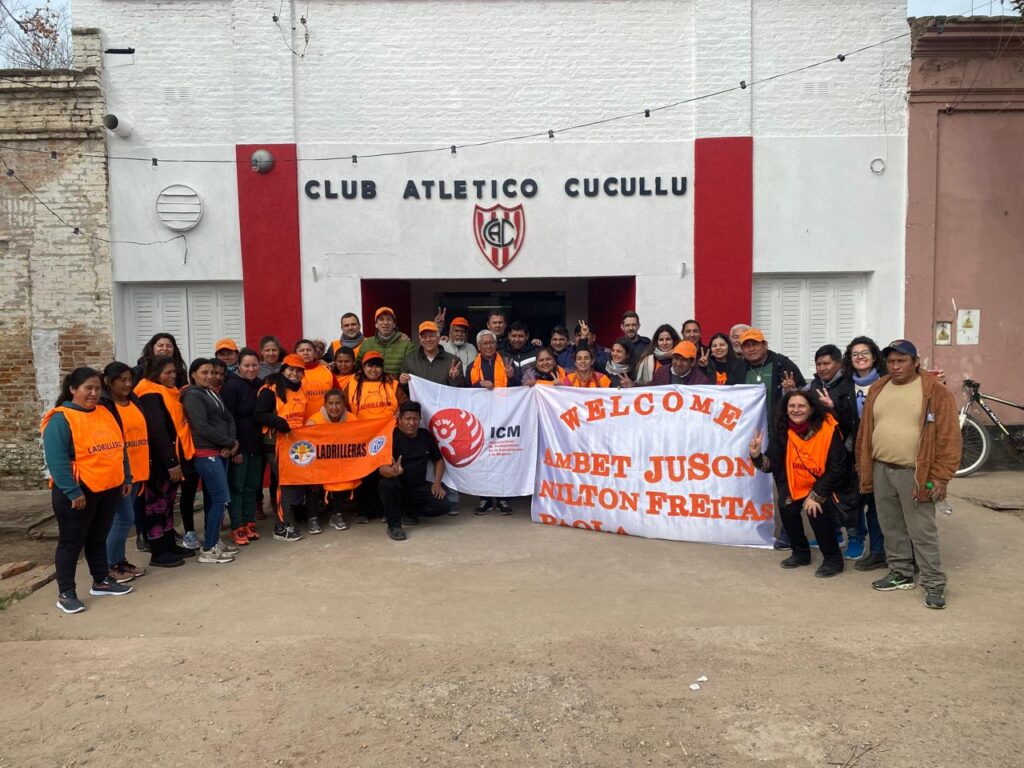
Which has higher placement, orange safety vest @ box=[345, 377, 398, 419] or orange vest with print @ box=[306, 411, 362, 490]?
orange safety vest @ box=[345, 377, 398, 419]

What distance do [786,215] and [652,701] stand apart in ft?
25.9

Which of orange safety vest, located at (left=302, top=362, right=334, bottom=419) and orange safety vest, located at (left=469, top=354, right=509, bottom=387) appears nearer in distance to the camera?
orange safety vest, located at (left=302, top=362, right=334, bottom=419)

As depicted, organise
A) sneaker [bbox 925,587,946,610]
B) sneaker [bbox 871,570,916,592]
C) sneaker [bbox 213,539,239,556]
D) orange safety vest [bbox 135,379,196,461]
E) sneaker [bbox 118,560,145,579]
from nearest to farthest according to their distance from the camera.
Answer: sneaker [bbox 925,587,946,610] → sneaker [bbox 871,570,916,592] → sneaker [bbox 118,560,145,579] → orange safety vest [bbox 135,379,196,461] → sneaker [bbox 213,539,239,556]

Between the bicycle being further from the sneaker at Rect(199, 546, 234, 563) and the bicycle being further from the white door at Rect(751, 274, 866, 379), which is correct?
the sneaker at Rect(199, 546, 234, 563)

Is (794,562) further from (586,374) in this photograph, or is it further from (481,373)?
(481,373)

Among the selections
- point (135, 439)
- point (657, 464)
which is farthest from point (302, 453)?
point (657, 464)

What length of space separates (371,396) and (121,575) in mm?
2592

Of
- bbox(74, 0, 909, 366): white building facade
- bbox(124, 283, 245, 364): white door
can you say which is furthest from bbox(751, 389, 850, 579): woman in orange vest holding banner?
bbox(124, 283, 245, 364): white door

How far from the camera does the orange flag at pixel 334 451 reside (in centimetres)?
700

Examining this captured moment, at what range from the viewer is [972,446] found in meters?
9.35

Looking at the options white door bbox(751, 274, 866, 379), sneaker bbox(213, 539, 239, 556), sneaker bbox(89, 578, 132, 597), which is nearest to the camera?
sneaker bbox(89, 578, 132, 597)

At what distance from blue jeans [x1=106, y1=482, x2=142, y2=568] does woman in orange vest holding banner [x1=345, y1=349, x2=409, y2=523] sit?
208 cm

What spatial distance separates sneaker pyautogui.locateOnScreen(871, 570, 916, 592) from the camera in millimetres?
5266

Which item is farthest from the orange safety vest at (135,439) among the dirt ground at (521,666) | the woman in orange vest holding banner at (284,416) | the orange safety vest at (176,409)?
the woman in orange vest holding banner at (284,416)
